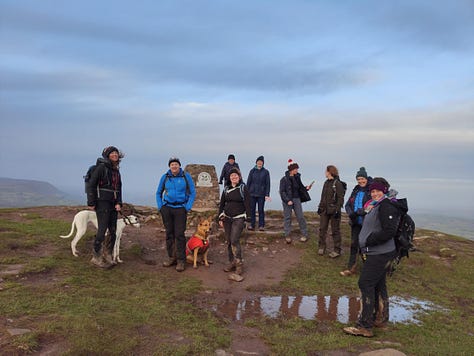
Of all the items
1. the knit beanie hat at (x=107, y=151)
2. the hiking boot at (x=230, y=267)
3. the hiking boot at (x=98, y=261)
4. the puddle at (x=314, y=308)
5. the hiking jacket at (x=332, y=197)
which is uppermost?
the knit beanie hat at (x=107, y=151)

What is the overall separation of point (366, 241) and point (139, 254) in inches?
293

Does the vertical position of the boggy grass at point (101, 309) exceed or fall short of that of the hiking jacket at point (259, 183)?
it falls short

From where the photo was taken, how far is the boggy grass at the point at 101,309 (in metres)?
4.85

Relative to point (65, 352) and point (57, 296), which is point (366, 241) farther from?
point (57, 296)

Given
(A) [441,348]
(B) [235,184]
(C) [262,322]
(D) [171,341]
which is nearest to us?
(D) [171,341]

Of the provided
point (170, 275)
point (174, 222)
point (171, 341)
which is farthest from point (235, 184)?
point (171, 341)

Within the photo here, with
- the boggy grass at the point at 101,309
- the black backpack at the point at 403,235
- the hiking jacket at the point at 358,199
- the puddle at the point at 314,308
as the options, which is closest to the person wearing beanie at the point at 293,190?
Result: the hiking jacket at the point at 358,199

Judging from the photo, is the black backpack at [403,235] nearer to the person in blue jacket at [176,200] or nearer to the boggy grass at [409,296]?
the boggy grass at [409,296]

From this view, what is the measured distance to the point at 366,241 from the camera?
591 centimetres

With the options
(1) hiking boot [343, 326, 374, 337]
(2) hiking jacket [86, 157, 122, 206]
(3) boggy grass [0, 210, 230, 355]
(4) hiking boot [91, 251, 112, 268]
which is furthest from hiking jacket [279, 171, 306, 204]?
(4) hiking boot [91, 251, 112, 268]

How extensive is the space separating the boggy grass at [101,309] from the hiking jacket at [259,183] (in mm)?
5056

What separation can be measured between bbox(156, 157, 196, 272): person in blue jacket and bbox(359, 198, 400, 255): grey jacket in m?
4.88

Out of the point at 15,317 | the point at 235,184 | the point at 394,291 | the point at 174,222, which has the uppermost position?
the point at 235,184

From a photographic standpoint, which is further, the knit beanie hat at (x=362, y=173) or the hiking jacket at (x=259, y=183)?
the hiking jacket at (x=259, y=183)
